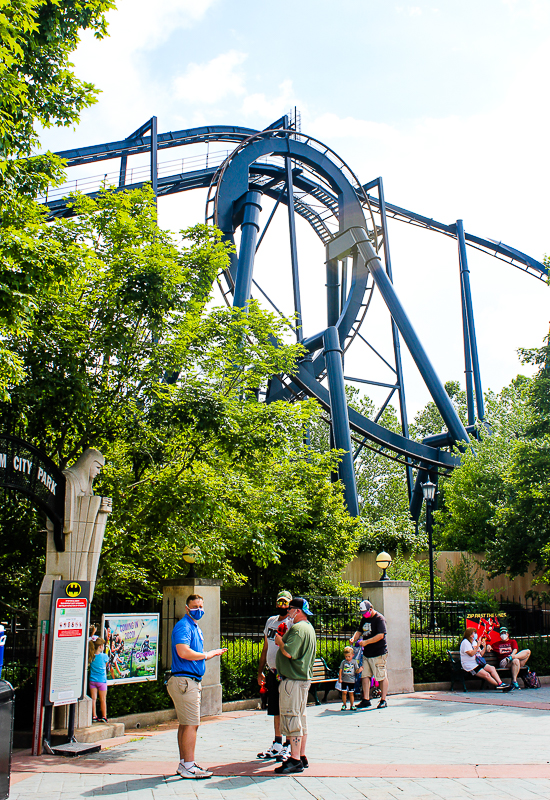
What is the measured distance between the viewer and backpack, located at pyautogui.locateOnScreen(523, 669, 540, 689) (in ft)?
41.6

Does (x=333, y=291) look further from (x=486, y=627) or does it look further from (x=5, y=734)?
(x=5, y=734)

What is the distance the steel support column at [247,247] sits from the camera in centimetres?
2147

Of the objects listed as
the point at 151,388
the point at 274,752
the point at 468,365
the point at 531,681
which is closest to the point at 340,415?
the point at 531,681

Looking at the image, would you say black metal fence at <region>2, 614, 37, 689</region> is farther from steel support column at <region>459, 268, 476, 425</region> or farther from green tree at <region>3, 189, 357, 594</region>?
steel support column at <region>459, 268, 476, 425</region>

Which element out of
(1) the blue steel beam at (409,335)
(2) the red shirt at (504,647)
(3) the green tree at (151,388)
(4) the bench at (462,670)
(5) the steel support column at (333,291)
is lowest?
(4) the bench at (462,670)

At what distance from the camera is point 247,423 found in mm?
10117

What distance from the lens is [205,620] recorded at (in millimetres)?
9461

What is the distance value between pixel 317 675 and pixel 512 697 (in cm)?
334

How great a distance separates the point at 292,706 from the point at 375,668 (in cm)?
463

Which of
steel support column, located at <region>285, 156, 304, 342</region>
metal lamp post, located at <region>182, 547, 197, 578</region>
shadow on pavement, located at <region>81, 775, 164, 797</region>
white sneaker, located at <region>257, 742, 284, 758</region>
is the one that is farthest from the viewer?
steel support column, located at <region>285, 156, 304, 342</region>

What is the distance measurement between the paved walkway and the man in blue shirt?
183 millimetres

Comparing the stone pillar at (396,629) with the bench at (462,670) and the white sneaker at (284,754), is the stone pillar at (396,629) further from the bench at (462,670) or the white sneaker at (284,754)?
the white sneaker at (284,754)

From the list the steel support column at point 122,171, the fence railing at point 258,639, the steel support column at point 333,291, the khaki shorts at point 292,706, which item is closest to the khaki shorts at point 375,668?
the fence railing at point 258,639

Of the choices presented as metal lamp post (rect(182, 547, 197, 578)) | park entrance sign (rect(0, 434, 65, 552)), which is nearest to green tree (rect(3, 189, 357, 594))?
metal lamp post (rect(182, 547, 197, 578))
